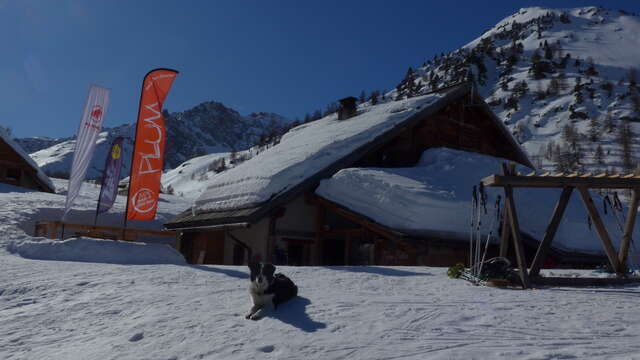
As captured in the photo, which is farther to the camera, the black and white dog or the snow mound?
the snow mound

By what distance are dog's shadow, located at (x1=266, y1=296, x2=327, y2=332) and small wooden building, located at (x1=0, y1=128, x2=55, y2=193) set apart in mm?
23294

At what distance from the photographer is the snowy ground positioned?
509 cm

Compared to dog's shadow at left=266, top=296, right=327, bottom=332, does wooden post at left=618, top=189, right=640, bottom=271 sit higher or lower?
higher

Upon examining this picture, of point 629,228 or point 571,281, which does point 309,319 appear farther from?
point 629,228

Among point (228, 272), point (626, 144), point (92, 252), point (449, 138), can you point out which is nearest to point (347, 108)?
point (449, 138)

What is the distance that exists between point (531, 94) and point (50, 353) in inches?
3442

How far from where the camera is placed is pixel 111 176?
18.7 meters

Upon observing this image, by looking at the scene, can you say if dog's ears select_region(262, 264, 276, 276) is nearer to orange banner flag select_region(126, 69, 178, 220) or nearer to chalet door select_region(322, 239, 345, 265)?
orange banner flag select_region(126, 69, 178, 220)

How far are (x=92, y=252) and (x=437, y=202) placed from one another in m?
8.85

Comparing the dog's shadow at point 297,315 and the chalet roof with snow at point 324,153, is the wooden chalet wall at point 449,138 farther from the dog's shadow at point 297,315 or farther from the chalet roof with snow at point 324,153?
the dog's shadow at point 297,315

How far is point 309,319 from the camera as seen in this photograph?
20.0ft

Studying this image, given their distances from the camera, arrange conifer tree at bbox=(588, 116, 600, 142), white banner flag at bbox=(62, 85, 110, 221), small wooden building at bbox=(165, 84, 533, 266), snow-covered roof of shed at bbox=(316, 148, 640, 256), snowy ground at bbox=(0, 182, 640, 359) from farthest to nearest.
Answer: conifer tree at bbox=(588, 116, 600, 142) → small wooden building at bbox=(165, 84, 533, 266) → snow-covered roof of shed at bbox=(316, 148, 640, 256) → white banner flag at bbox=(62, 85, 110, 221) → snowy ground at bbox=(0, 182, 640, 359)

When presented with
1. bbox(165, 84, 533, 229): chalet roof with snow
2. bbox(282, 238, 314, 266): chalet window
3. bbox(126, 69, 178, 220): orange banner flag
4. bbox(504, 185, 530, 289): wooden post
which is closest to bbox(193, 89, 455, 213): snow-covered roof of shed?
bbox(165, 84, 533, 229): chalet roof with snow

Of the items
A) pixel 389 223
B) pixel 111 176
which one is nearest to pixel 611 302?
pixel 389 223
